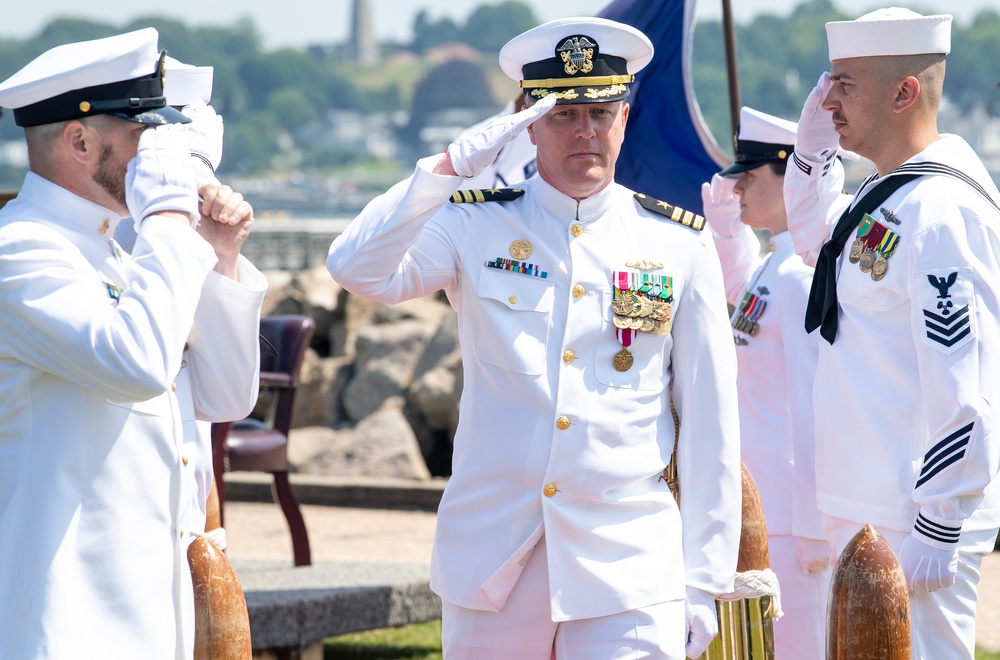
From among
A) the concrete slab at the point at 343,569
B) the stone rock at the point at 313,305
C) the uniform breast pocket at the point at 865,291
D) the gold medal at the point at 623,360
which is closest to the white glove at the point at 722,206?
the uniform breast pocket at the point at 865,291

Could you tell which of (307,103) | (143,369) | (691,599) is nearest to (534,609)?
(691,599)

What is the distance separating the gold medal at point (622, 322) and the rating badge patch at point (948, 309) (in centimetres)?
70

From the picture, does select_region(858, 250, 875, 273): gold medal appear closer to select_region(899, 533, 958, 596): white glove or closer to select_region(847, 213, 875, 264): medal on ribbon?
select_region(847, 213, 875, 264): medal on ribbon

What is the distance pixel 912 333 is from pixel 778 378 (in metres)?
1.29

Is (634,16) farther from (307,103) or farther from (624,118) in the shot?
(307,103)

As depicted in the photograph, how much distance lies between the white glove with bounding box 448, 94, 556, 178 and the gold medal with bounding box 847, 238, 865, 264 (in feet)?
3.07

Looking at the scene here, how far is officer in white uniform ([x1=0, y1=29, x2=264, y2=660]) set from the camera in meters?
2.71

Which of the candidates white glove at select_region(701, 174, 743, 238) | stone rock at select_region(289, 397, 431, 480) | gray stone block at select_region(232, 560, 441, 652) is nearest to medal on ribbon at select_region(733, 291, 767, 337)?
white glove at select_region(701, 174, 743, 238)

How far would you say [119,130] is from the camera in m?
2.94

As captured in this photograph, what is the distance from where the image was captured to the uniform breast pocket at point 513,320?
3539mm

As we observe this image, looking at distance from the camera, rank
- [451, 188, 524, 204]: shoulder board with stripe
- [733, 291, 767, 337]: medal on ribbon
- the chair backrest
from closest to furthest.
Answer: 1. [451, 188, 524, 204]: shoulder board with stripe
2. [733, 291, 767, 337]: medal on ribbon
3. the chair backrest

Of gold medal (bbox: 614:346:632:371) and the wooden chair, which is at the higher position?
gold medal (bbox: 614:346:632:371)

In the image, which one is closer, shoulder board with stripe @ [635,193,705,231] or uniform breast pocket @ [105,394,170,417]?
uniform breast pocket @ [105,394,170,417]

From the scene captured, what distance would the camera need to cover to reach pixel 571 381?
3521mm
